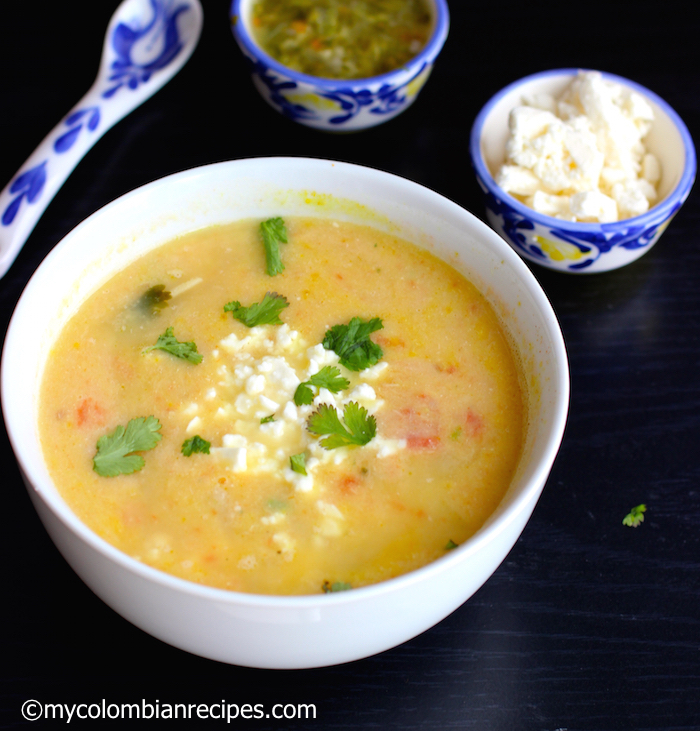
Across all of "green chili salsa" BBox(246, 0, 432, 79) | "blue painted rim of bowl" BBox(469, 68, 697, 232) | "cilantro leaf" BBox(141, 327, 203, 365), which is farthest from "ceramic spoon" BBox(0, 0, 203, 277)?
"blue painted rim of bowl" BBox(469, 68, 697, 232)

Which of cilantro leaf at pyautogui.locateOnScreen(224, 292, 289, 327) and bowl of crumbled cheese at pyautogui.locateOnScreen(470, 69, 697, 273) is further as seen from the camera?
bowl of crumbled cheese at pyautogui.locateOnScreen(470, 69, 697, 273)

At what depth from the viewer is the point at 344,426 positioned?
1789 millimetres

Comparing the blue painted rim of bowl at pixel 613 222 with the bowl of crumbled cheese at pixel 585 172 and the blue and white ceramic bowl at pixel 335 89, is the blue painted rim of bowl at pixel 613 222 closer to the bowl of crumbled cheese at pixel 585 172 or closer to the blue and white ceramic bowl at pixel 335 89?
the bowl of crumbled cheese at pixel 585 172

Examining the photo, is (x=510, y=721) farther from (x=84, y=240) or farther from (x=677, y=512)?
(x=84, y=240)

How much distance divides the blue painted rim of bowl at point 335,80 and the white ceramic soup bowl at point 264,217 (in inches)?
22.5

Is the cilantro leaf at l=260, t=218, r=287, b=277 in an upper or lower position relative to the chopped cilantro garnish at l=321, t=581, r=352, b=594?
upper

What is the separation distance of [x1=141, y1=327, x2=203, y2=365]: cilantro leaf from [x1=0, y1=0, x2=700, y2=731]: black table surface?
0.50 meters

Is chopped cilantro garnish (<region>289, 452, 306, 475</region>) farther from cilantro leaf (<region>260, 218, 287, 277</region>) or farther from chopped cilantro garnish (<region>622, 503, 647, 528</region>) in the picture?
chopped cilantro garnish (<region>622, 503, 647, 528</region>)

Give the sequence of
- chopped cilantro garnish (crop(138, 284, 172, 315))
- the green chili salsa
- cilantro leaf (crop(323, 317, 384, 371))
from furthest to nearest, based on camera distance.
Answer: the green chili salsa < chopped cilantro garnish (crop(138, 284, 172, 315)) < cilantro leaf (crop(323, 317, 384, 371))

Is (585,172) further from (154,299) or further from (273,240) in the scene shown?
(154,299)

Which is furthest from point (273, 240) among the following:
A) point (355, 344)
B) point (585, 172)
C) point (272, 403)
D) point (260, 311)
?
point (585, 172)

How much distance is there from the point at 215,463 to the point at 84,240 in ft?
2.06

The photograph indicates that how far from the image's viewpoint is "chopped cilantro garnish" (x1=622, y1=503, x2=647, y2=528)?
2055 mm

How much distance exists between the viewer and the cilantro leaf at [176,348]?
1.92 metres
